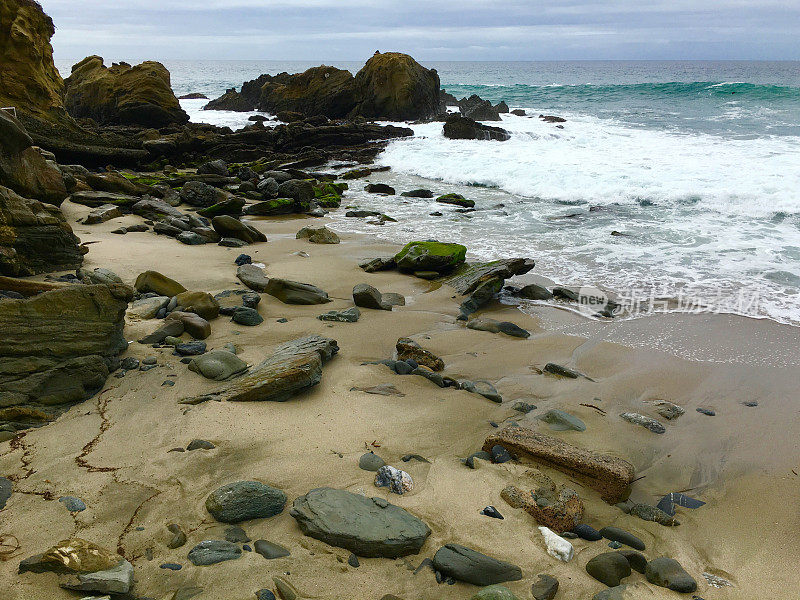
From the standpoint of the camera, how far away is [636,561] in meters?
2.77

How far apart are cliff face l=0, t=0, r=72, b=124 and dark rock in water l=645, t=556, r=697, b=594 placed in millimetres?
13913

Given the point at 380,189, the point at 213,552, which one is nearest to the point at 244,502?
the point at 213,552

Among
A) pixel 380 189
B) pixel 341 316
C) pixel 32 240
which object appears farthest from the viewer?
pixel 380 189

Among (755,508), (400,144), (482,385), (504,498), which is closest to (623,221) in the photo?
(482,385)

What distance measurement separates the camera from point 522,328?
19.8 feet

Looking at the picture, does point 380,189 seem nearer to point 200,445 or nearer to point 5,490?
point 200,445

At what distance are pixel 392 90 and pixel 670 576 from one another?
32.1 meters

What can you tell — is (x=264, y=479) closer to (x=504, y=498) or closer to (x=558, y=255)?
(x=504, y=498)

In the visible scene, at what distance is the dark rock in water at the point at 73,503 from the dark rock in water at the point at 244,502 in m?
0.57

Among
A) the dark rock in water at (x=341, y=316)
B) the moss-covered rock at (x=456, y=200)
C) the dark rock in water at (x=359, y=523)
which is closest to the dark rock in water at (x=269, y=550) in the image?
the dark rock in water at (x=359, y=523)

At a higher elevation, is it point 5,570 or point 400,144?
point 400,144

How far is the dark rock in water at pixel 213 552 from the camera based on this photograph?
2.39 meters

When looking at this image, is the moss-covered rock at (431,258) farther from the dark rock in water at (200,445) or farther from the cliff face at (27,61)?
the cliff face at (27,61)

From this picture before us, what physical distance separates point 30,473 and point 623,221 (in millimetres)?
10569
